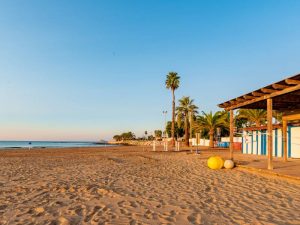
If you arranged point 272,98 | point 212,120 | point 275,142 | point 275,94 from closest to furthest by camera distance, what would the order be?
point 275,94, point 272,98, point 275,142, point 212,120

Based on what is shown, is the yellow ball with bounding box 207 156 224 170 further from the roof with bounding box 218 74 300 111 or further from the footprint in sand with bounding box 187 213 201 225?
the footprint in sand with bounding box 187 213 201 225

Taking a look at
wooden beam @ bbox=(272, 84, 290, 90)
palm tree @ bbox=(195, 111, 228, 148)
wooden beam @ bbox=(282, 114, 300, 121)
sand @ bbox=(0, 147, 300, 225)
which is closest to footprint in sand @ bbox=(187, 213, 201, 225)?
sand @ bbox=(0, 147, 300, 225)

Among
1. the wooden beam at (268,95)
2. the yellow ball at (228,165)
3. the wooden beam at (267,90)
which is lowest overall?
the yellow ball at (228,165)

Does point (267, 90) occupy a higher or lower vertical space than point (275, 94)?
higher

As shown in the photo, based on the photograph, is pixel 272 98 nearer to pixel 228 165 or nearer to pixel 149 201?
pixel 228 165

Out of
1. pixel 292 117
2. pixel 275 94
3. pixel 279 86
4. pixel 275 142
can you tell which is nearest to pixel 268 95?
pixel 275 94

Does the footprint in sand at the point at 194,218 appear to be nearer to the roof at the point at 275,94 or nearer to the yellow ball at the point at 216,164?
the roof at the point at 275,94

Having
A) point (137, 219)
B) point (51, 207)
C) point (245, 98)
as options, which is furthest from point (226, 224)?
point (245, 98)

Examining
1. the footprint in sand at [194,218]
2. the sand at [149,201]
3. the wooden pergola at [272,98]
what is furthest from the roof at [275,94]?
the footprint in sand at [194,218]

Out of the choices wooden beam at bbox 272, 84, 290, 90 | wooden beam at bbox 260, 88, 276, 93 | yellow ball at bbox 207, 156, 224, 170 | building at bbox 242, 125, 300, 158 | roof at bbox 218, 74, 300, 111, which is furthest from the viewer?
building at bbox 242, 125, 300, 158

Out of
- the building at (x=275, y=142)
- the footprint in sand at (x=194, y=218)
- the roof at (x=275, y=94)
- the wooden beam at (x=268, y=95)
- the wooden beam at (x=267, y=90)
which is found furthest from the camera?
the building at (x=275, y=142)

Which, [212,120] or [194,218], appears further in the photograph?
[212,120]

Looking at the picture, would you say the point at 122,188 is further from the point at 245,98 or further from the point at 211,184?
the point at 245,98

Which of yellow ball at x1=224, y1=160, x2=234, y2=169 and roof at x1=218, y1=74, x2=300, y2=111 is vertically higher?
roof at x1=218, y1=74, x2=300, y2=111
